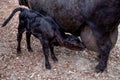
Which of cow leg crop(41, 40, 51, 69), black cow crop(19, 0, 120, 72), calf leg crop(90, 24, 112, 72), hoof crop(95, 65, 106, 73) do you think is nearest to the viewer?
black cow crop(19, 0, 120, 72)

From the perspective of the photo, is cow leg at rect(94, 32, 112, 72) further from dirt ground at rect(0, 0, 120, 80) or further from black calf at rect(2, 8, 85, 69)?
black calf at rect(2, 8, 85, 69)

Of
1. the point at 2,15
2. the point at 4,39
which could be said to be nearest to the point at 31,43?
the point at 4,39

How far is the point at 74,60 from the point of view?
4.57m

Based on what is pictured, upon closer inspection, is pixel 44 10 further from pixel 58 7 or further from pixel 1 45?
pixel 1 45

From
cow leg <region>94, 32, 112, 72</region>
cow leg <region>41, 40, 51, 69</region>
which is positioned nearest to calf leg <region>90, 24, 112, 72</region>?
cow leg <region>94, 32, 112, 72</region>

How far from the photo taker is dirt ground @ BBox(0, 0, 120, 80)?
164 inches

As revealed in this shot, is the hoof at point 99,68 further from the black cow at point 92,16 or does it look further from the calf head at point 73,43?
the calf head at point 73,43

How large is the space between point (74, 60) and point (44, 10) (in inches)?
39.8

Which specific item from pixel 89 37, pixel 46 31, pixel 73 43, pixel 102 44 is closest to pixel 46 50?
pixel 46 31

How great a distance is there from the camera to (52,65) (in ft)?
14.3

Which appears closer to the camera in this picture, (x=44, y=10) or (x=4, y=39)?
(x=44, y=10)

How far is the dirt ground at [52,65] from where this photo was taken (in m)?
4.17

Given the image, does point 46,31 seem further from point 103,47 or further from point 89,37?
point 103,47

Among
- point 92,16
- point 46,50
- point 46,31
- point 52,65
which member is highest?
point 92,16
